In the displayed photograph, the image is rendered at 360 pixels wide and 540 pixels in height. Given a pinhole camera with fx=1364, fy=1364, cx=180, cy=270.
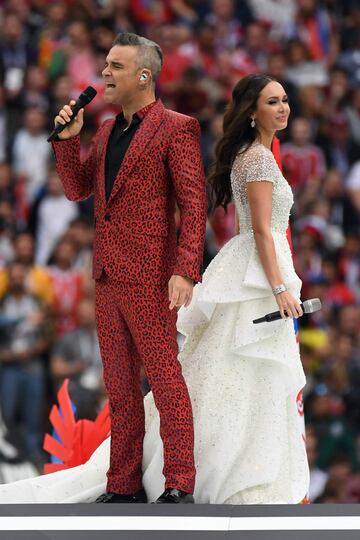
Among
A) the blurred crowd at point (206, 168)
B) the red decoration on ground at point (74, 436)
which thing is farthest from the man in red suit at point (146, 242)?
the blurred crowd at point (206, 168)

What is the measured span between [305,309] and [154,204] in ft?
1.98

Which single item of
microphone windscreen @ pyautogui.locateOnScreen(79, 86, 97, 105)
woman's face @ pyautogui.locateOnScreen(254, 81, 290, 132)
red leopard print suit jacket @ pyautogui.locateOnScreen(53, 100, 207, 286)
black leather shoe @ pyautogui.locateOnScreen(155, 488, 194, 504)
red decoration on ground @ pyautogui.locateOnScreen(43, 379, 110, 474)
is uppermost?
microphone windscreen @ pyautogui.locateOnScreen(79, 86, 97, 105)

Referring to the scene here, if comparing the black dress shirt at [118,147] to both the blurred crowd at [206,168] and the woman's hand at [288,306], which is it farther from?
the blurred crowd at [206,168]

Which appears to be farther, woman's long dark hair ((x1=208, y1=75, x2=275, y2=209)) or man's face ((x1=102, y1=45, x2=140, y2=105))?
woman's long dark hair ((x1=208, y1=75, x2=275, y2=209))

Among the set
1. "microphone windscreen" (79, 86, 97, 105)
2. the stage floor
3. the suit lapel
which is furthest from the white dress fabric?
"microphone windscreen" (79, 86, 97, 105)

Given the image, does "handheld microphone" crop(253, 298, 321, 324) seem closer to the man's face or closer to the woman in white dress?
the woman in white dress

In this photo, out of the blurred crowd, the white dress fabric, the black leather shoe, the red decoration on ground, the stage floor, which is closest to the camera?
the stage floor

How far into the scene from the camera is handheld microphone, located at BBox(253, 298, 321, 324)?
14.6 feet

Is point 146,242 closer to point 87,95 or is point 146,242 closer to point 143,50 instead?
point 87,95

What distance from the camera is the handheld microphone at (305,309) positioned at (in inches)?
175

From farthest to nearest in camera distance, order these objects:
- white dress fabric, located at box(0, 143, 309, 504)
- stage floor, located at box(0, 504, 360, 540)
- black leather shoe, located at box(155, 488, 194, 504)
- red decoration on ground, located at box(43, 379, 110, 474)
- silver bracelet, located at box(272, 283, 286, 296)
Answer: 1. red decoration on ground, located at box(43, 379, 110, 474)
2. white dress fabric, located at box(0, 143, 309, 504)
3. silver bracelet, located at box(272, 283, 286, 296)
4. black leather shoe, located at box(155, 488, 194, 504)
5. stage floor, located at box(0, 504, 360, 540)

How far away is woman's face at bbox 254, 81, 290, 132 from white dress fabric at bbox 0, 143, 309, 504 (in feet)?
0.32

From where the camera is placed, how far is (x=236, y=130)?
4734mm

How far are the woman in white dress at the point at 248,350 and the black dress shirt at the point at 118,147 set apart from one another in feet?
1.14
